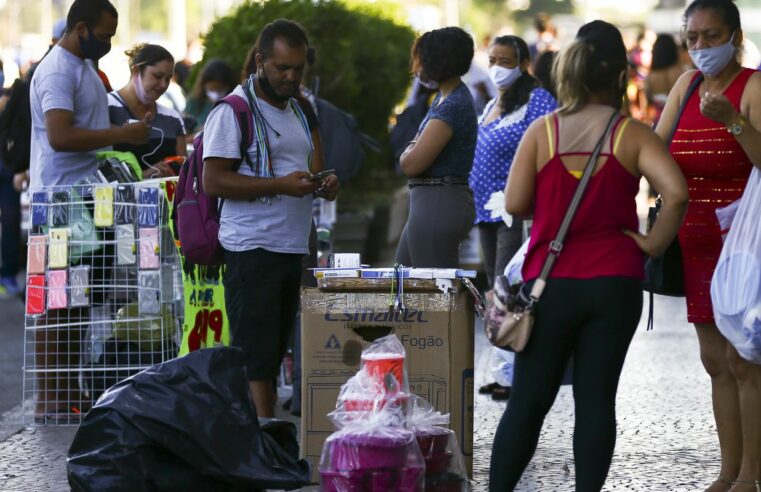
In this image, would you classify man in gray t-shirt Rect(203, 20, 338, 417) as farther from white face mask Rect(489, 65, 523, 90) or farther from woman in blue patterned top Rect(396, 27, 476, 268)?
white face mask Rect(489, 65, 523, 90)

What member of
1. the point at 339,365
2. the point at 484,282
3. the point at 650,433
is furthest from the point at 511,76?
the point at 484,282

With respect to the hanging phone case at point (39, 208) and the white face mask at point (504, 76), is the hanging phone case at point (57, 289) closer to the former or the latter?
the hanging phone case at point (39, 208)

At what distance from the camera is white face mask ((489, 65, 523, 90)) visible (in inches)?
292

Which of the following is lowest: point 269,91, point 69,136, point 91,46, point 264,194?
point 264,194

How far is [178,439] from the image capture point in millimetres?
4715

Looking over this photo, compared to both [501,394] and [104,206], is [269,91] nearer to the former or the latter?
[104,206]

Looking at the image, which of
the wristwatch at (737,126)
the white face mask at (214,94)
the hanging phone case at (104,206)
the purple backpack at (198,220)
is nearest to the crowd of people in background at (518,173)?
the wristwatch at (737,126)

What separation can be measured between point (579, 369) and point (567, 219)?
1.70 feet

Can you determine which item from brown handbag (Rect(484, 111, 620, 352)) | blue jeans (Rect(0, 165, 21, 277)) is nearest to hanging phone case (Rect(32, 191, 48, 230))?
brown handbag (Rect(484, 111, 620, 352))

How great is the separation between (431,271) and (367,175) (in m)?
Result: 8.60

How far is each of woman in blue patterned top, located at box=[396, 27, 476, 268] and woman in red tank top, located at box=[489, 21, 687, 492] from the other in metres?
1.79

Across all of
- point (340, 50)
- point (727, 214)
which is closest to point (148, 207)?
point (727, 214)

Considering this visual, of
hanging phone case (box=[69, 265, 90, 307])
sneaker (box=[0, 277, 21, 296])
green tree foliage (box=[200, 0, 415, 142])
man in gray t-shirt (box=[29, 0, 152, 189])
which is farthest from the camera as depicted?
sneaker (box=[0, 277, 21, 296])

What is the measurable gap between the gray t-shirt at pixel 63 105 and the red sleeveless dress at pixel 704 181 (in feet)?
10.1
